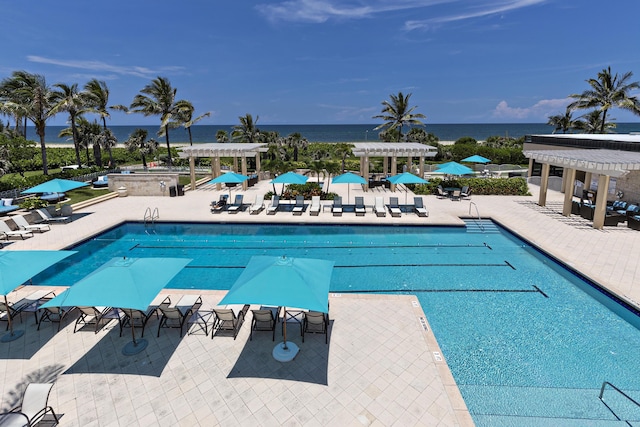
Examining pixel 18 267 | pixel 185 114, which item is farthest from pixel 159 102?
pixel 18 267

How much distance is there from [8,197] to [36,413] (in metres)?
21.0

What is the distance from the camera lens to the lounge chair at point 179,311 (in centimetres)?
822

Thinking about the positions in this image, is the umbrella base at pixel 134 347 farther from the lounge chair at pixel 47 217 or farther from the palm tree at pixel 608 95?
the palm tree at pixel 608 95

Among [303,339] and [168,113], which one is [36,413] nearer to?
[303,339]

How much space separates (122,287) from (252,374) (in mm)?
2985

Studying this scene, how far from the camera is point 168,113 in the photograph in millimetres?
32188

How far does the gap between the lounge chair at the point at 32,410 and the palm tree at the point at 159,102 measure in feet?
91.7

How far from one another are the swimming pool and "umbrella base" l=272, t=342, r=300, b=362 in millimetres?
3341

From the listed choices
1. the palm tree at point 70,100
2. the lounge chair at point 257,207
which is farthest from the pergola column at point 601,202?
the palm tree at point 70,100

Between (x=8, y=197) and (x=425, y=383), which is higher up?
(x=8, y=197)

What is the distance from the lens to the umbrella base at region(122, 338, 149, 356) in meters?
7.46

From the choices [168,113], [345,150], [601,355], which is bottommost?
[601,355]

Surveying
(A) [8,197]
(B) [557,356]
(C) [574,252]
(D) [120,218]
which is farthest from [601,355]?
(A) [8,197]

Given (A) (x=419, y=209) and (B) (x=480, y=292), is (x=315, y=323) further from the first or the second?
(A) (x=419, y=209)
